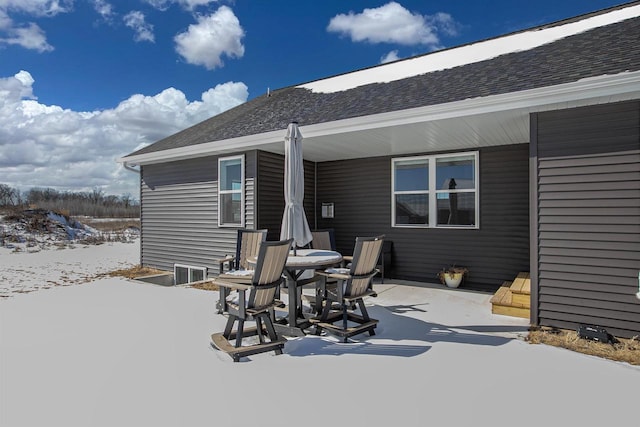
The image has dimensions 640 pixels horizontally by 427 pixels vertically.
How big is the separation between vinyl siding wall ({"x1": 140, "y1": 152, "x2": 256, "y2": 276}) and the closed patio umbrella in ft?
8.04

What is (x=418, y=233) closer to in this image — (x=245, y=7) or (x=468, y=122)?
(x=468, y=122)

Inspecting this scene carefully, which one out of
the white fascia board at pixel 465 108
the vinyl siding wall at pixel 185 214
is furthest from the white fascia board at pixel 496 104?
the vinyl siding wall at pixel 185 214

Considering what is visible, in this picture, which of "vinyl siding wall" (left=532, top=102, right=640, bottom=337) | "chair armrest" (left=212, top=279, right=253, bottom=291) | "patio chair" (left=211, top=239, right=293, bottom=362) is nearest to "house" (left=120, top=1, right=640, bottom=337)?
"vinyl siding wall" (left=532, top=102, right=640, bottom=337)

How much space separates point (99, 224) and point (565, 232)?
22.6 meters

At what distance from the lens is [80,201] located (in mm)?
26219

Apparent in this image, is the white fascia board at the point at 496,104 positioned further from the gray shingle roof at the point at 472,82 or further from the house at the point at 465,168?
the gray shingle roof at the point at 472,82

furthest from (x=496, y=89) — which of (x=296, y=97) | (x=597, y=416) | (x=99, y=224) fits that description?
(x=99, y=224)

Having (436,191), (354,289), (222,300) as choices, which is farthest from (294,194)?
(436,191)

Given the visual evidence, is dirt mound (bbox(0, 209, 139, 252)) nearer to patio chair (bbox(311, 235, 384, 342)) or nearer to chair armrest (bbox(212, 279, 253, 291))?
chair armrest (bbox(212, 279, 253, 291))

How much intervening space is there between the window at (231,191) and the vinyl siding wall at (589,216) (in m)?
4.90

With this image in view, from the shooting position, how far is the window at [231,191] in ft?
23.2

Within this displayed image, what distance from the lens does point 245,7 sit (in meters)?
9.27

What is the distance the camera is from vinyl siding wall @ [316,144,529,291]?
241 inches

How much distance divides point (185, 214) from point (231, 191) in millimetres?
1532
